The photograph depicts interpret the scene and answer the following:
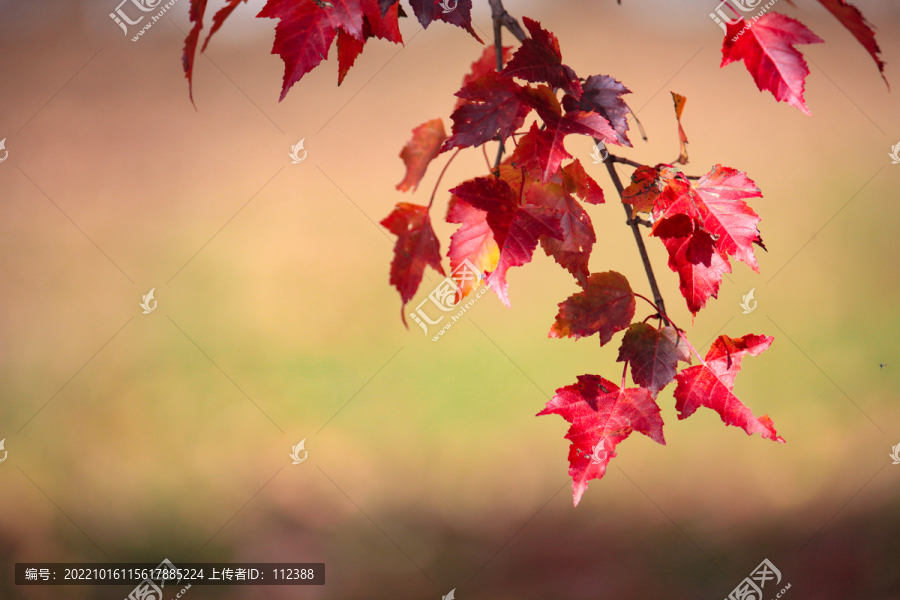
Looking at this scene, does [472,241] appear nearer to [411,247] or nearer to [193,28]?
[411,247]

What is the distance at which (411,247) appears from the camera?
1.84 ft

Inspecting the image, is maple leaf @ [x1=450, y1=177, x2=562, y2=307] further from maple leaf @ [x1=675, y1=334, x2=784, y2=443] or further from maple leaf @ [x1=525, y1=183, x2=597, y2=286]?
maple leaf @ [x1=675, y1=334, x2=784, y2=443]

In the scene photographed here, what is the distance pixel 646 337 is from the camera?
18.3 inches

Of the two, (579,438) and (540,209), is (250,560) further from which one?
(540,209)

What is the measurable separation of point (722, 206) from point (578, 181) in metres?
0.11

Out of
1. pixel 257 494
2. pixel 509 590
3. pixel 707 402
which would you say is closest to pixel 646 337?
pixel 707 402

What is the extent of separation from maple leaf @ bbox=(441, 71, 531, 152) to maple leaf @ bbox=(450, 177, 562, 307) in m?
0.03

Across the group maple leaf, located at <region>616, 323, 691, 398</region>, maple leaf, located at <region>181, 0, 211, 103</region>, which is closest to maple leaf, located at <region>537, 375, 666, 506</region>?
maple leaf, located at <region>616, 323, 691, 398</region>

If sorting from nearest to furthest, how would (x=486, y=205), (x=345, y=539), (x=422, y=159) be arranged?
(x=486, y=205)
(x=422, y=159)
(x=345, y=539)

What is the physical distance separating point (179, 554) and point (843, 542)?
2.32 meters

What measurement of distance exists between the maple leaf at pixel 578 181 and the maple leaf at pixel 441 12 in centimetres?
13

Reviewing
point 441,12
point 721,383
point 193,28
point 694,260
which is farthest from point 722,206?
point 193,28

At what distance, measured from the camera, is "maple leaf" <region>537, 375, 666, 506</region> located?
1.55ft

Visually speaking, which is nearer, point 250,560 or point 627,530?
point 250,560
